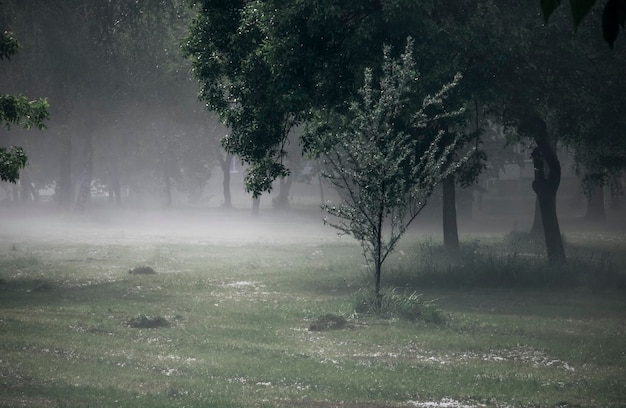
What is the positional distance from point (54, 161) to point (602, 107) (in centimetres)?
6714

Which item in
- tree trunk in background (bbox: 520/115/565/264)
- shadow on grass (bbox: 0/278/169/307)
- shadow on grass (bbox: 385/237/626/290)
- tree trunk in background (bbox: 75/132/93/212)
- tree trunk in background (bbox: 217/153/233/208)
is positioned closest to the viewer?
shadow on grass (bbox: 0/278/169/307)

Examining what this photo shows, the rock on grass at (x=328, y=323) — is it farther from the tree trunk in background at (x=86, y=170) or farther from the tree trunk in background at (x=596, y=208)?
the tree trunk in background at (x=86, y=170)

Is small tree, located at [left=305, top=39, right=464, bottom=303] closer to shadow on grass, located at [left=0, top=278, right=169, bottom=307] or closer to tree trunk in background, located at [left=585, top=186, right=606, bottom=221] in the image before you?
shadow on grass, located at [left=0, top=278, right=169, bottom=307]

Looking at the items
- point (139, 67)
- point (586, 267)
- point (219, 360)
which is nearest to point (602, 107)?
point (586, 267)

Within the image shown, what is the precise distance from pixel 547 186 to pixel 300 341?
16.9 meters

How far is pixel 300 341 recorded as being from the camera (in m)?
16.8

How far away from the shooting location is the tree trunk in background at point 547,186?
96.1ft

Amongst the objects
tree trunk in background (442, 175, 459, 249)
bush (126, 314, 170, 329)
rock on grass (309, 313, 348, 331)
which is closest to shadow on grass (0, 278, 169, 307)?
bush (126, 314, 170, 329)

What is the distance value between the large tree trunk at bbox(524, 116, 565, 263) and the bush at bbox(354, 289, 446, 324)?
34.6ft

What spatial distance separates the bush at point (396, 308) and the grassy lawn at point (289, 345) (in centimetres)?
33

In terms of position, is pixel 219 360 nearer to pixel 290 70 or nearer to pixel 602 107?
pixel 290 70

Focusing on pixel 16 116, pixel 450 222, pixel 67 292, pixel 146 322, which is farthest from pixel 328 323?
pixel 450 222

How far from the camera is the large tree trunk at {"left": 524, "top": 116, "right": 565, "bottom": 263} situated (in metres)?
29.3

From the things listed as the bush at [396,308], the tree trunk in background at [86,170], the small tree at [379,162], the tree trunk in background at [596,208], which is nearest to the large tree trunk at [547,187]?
the small tree at [379,162]
